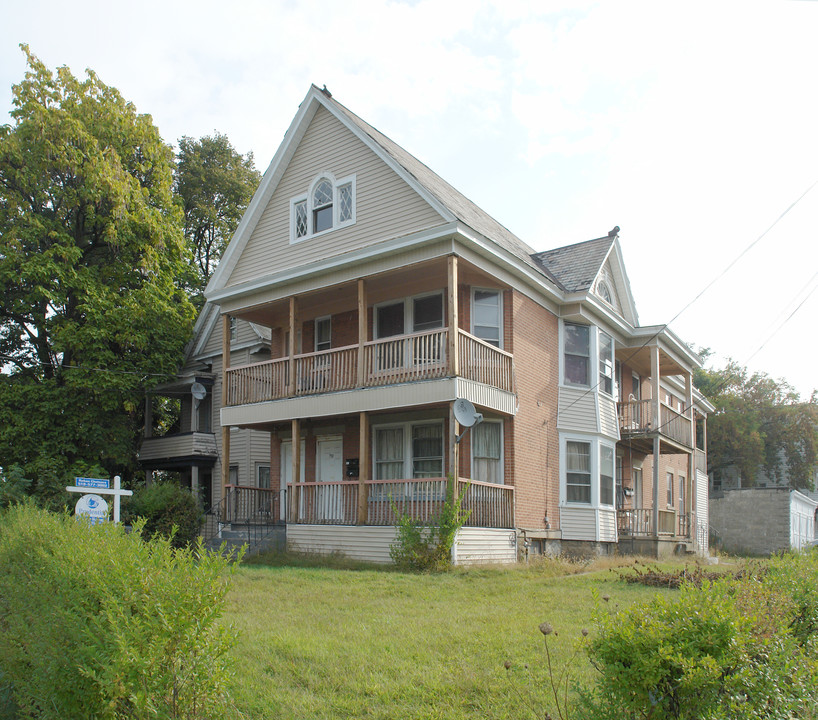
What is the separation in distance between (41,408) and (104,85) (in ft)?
33.8

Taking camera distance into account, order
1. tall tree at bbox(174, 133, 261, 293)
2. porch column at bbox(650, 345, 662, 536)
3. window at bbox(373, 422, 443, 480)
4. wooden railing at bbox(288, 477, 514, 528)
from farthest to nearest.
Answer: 1. tall tree at bbox(174, 133, 261, 293)
2. porch column at bbox(650, 345, 662, 536)
3. window at bbox(373, 422, 443, 480)
4. wooden railing at bbox(288, 477, 514, 528)

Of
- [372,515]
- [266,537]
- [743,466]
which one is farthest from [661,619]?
[743,466]

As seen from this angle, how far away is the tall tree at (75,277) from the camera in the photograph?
886 inches

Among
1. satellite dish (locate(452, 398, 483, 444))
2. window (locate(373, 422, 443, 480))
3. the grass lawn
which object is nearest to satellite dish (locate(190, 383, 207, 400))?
window (locate(373, 422, 443, 480))

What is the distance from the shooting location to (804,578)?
6.58 m

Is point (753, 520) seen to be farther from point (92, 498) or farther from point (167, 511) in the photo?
point (92, 498)

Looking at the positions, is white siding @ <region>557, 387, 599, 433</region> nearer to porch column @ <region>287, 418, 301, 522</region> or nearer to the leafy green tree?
porch column @ <region>287, 418, 301, 522</region>

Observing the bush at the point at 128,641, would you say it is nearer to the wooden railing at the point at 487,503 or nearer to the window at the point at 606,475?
the wooden railing at the point at 487,503

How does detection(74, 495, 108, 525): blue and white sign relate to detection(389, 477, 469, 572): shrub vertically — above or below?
above

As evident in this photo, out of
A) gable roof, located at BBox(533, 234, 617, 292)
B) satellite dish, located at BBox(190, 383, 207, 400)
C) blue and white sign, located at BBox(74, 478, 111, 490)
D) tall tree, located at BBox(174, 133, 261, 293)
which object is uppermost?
tall tree, located at BBox(174, 133, 261, 293)

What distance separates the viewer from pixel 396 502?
16.0m

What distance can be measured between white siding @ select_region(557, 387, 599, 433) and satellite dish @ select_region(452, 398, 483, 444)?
14.2ft

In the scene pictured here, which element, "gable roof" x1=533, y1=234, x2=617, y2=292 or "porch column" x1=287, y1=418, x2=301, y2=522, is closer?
"porch column" x1=287, y1=418, x2=301, y2=522

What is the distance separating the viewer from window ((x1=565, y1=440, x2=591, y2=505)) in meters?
18.7
